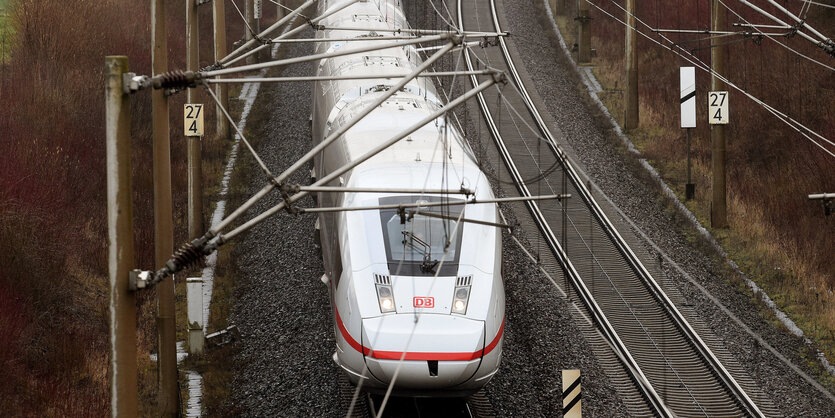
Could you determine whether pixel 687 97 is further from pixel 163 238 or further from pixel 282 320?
pixel 163 238

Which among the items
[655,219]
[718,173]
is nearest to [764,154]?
[718,173]

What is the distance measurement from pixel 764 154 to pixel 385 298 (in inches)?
581

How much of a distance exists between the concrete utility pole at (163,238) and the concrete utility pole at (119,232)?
10.9ft

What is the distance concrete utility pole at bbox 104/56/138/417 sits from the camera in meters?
8.50

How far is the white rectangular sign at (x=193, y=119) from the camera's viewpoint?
18922 mm

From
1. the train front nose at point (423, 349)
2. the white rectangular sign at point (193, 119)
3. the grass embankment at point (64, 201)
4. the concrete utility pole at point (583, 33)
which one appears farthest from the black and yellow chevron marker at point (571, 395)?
the concrete utility pole at point (583, 33)

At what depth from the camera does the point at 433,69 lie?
30672 mm

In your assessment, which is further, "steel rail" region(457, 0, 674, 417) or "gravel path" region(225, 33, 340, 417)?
"steel rail" region(457, 0, 674, 417)

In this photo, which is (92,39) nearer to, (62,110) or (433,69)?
(62,110)

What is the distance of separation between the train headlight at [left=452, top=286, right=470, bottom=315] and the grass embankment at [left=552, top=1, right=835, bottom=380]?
6.25 metres

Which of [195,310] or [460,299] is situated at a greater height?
[460,299]

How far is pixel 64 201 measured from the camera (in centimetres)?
1844

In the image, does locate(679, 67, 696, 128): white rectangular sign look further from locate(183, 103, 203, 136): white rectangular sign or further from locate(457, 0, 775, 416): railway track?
locate(183, 103, 203, 136): white rectangular sign

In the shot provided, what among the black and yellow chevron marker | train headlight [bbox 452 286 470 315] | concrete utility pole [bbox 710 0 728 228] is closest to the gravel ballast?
the black and yellow chevron marker
